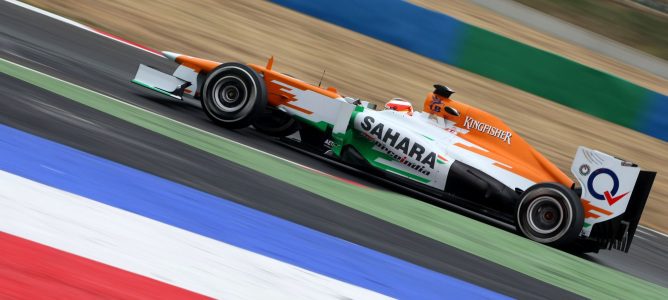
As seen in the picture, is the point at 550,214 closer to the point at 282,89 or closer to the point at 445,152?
the point at 445,152

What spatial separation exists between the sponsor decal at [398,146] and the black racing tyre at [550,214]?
34.3 inches

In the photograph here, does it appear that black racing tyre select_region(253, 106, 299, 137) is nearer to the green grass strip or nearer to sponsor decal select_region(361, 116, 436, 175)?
sponsor decal select_region(361, 116, 436, 175)

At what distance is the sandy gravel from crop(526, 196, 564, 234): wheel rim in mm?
5101

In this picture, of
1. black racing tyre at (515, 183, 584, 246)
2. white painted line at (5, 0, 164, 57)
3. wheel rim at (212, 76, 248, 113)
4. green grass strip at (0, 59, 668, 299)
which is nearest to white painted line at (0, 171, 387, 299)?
green grass strip at (0, 59, 668, 299)

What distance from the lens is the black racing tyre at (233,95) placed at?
8031 millimetres

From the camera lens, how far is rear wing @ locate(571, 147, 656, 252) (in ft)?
25.0

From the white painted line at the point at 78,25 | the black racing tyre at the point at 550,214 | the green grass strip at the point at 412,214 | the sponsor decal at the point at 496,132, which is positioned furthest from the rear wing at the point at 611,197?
the white painted line at the point at 78,25

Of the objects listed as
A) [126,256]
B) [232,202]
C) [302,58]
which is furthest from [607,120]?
[126,256]

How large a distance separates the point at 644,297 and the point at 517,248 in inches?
41.4

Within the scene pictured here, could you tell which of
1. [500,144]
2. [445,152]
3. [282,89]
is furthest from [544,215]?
[282,89]

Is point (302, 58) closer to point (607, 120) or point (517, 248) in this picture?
point (607, 120)

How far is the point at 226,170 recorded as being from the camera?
6.35 m

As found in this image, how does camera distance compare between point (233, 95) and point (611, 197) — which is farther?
point (233, 95)

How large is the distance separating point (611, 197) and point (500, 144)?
3.59ft
